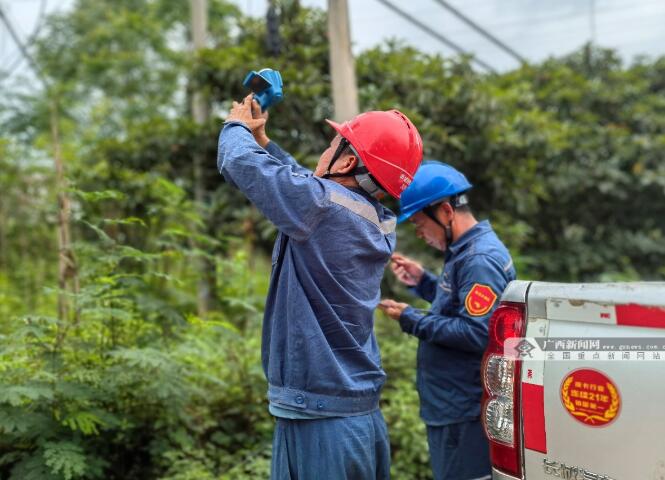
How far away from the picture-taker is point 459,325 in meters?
2.51

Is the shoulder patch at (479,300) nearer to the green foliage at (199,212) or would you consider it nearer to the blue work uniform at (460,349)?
the blue work uniform at (460,349)

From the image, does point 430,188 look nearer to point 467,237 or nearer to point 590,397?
point 467,237

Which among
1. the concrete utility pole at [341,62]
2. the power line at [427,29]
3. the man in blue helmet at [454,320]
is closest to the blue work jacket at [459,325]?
the man in blue helmet at [454,320]

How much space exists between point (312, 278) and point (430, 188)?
0.93 m

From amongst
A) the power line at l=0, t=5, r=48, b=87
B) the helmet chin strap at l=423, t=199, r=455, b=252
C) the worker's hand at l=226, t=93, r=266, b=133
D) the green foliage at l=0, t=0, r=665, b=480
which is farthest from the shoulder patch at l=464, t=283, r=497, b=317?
the power line at l=0, t=5, r=48, b=87

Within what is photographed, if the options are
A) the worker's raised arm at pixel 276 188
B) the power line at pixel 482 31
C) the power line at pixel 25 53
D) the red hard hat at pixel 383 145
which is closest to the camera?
the worker's raised arm at pixel 276 188

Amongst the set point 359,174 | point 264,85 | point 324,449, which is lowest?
point 324,449

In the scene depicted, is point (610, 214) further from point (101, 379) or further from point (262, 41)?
point (101, 379)

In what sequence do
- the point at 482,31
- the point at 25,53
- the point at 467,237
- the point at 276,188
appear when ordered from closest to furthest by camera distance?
1. the point at 276,188
2. the point at 467,237
3. the point at 482,31
4. the point at 25,53

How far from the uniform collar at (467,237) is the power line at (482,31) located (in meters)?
8.77

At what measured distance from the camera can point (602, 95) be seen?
9883mm

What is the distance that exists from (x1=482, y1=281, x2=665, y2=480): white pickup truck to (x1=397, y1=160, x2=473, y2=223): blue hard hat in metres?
0.84

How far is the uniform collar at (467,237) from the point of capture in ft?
8.92

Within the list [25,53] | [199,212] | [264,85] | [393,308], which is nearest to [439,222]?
[393,308]
